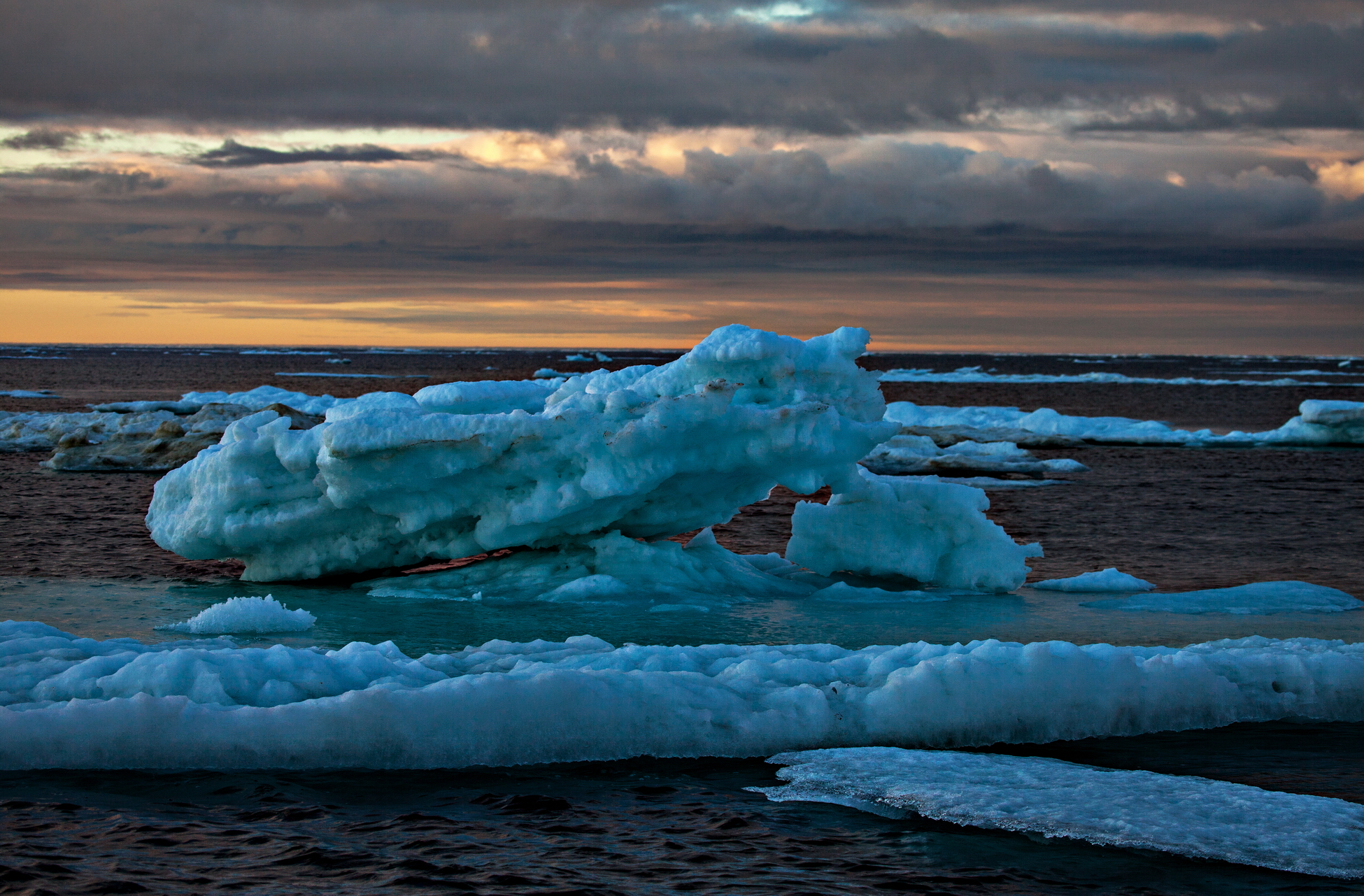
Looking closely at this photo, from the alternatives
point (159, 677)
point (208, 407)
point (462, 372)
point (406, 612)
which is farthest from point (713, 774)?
point (462, 372)

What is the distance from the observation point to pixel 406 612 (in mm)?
11539

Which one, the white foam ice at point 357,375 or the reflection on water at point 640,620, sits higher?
the white foam ice at point 357,375

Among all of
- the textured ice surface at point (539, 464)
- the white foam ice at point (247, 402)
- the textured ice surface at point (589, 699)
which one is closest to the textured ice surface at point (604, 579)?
the textured ice surface at point (539, 464)

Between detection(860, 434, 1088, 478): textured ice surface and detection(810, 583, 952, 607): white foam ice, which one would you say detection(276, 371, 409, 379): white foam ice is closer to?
detection(860, 434, 1088, 478): textured ice surface

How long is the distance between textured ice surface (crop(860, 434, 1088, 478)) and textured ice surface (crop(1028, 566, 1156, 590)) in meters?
12.8

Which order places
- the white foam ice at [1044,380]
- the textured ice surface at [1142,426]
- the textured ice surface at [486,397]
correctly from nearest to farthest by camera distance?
the textured ice surface at [486,397], the textured ice surface at [1142,426], the white foam ice at [1044,380]

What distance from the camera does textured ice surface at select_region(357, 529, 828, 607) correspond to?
40.4 feet

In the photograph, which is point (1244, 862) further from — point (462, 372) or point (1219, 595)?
point (462, 372)

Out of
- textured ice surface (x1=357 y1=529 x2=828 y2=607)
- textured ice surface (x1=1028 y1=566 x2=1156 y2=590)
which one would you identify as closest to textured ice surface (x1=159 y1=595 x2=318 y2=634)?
textured ice surface (x1=357 y1=529 x2=828 y2=607)

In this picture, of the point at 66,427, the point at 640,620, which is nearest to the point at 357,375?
the point at 66,427

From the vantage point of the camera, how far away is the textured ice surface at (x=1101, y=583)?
13578 mm

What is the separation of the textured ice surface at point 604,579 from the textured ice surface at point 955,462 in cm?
1392

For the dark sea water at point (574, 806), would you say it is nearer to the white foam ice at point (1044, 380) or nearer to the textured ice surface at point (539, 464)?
the textured ice surface at point (539, 464)

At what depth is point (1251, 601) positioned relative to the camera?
40.8 ft
